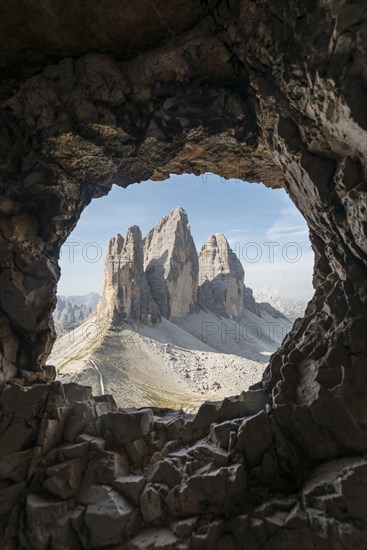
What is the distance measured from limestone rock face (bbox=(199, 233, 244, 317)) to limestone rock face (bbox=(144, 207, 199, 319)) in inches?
536

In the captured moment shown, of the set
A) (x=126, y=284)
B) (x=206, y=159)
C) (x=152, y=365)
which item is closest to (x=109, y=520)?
(x=206, y=159)

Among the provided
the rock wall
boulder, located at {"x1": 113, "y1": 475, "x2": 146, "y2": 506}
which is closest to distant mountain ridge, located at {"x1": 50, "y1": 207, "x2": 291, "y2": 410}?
boulder, located at {"x1": 113, "y1": 475, "x2": 146, "y2": 506}

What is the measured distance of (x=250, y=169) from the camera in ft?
47.8

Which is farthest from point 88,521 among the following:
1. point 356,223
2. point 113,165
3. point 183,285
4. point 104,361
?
point 183,285

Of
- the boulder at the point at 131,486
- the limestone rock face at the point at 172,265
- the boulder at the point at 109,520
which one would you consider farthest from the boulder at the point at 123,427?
the limestone rock face at the point at 172,265

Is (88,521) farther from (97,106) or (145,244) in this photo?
(145,244)

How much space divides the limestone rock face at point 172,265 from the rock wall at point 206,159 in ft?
263

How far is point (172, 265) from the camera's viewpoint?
96.2 metres

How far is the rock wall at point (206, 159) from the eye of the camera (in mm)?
7367

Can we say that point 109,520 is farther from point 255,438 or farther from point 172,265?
point 172,265

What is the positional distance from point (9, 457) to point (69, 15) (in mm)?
14327

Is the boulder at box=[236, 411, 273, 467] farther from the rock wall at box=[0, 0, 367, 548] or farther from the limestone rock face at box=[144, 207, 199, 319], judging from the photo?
the limestone rock face at box=[144, 207, 199, 319]

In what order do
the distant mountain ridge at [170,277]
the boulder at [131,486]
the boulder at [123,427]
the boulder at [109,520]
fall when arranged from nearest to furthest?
the boulder at [109,520]
the boulder at [131,486]
the boulder at [123,427]
the distant mountain ridge at [170,277]

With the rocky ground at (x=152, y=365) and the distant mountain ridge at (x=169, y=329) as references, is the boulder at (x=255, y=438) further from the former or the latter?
the distant mountain ridge at (x=169, y=329)
